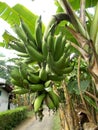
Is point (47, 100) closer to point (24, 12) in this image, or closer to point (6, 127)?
point (24, 12)

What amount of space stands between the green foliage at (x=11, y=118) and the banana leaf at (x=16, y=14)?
8.03m

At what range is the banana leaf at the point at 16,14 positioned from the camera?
104 inches

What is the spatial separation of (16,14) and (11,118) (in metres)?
9.63

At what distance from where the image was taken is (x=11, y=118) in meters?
11.8

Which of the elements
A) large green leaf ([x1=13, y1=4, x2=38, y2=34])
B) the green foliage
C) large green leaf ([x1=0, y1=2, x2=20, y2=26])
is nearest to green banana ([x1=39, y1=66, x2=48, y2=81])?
large green leaf ([x1=13, y1=4, x2=38, y2=34])

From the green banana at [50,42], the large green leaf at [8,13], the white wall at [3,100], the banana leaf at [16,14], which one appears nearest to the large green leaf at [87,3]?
the banana leaf at [16,14]

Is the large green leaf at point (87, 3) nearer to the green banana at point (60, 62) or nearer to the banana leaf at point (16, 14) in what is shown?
the banana leaf at point (16, 14)

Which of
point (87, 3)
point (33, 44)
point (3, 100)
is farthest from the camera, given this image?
point (3, 100)

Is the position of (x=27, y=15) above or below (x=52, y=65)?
above

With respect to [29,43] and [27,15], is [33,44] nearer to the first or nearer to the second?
[29,43]

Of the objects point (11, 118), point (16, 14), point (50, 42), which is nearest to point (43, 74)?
point (50, 42)

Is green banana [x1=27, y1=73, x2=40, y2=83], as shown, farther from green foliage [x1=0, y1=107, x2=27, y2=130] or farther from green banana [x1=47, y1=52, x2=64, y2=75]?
green foliage [x1=0, y1=107, x2=27, y2=130]

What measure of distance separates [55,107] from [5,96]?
14674mm

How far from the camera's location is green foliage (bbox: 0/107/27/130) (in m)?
10.4
